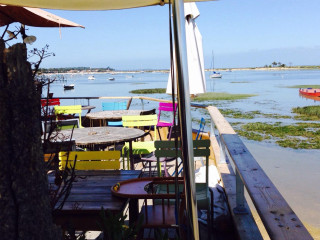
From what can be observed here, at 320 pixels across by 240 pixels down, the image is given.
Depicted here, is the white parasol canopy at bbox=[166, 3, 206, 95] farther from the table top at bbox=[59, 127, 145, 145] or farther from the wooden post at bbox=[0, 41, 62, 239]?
the wooden post at bbox=[0, 41, 62, 239]

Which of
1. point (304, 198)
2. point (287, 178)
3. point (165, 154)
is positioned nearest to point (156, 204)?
point (165, 154)

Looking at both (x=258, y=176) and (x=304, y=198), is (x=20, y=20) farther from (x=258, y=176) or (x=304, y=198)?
(x=304, y=198)

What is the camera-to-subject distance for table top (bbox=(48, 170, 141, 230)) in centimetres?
213

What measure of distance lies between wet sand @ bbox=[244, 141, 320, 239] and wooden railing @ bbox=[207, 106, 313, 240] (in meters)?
3.28

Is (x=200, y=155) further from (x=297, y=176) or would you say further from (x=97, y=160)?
(x=297, y=176)

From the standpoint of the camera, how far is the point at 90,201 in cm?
227

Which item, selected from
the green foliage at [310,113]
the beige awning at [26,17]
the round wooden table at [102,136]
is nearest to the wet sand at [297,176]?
the round wooden table at [102,136]

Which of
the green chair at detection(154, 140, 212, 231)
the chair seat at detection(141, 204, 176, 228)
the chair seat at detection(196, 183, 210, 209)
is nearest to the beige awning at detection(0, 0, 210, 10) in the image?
the green chair at detection(154, 140, 212, 231)

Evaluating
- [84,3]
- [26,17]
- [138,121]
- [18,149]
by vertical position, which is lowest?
[138,121]

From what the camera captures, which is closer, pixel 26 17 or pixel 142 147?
pixel 142 147

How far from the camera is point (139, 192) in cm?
227

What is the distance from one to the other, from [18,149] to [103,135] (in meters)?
3.02

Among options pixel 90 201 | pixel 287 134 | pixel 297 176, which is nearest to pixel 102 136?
pixel 90 201

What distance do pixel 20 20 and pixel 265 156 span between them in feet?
29.3
